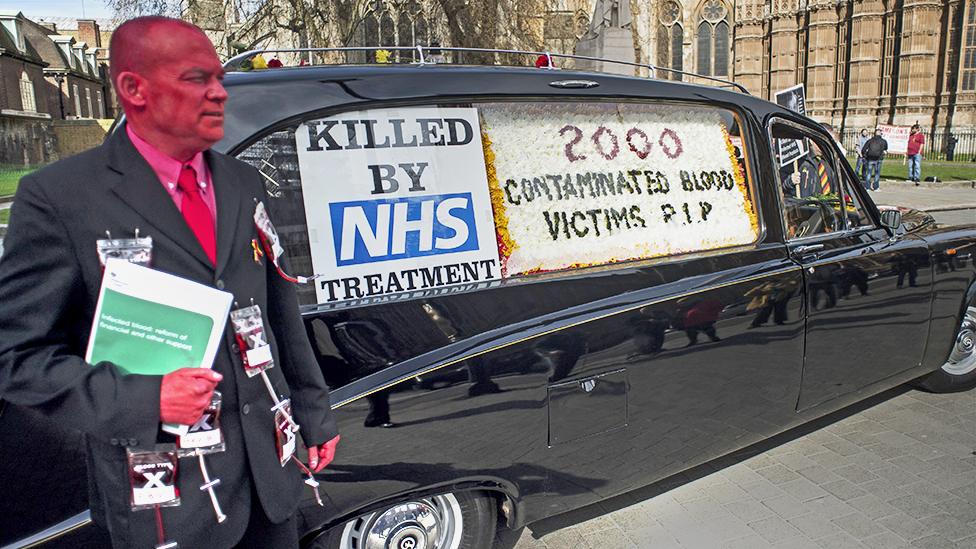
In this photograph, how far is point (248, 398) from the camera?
152 centimetres

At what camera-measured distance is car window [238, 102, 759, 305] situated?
220cm

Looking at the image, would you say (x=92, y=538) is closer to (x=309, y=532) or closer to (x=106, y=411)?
(x=309, y=532)

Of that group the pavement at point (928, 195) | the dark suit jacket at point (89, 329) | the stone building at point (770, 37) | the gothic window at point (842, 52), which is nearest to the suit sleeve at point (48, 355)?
the dark suit jacket at point (89, 329)

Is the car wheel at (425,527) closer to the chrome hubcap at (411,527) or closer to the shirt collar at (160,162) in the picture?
the chrome hubcap at (411,527)

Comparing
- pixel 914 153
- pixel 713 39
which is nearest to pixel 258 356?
pixel 914 153

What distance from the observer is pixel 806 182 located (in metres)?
3.65

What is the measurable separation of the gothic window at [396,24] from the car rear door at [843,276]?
1188 cm

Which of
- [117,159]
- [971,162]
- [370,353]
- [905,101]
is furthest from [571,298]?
[905,101]

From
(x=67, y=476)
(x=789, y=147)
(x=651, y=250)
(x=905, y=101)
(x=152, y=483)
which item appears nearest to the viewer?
(x=152, y=483)

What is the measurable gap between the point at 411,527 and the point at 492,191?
49.6 inches

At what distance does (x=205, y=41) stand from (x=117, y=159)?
0.31 meters

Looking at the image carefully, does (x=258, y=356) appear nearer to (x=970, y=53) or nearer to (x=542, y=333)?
(x=542, y=333)

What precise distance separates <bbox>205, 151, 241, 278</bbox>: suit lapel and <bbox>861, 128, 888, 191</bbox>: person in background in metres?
20.6

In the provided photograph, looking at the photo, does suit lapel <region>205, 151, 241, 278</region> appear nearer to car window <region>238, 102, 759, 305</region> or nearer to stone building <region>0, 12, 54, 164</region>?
car window <region>238, 102, 759, 305</region>
